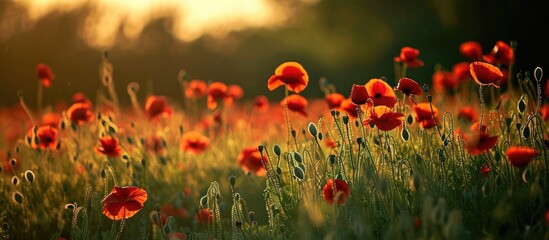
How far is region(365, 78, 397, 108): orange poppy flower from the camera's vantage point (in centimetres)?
265

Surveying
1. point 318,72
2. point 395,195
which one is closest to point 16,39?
point 318,72

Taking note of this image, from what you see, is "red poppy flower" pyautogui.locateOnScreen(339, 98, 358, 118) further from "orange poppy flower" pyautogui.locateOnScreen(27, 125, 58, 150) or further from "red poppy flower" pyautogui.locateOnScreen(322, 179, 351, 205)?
"orange poppy flower" pyautogui.locateOnScreen(27, 125, 58, 150)

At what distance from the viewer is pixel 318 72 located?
43.4 ft

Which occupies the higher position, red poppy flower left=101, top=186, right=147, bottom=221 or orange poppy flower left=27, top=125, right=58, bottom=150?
orange poppy flower left=27, top=125, right=58, bottom=150

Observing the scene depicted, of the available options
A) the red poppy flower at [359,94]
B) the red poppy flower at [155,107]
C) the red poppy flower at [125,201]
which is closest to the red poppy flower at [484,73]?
the red poppy flower at [359,94]

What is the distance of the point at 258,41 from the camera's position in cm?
1471

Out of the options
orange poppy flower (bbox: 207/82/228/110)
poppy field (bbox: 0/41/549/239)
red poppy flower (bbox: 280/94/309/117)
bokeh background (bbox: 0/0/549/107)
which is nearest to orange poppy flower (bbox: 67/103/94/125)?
poppy field (bbox: 0/41/549/239)

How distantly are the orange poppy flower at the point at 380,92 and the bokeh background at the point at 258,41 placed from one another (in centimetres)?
708

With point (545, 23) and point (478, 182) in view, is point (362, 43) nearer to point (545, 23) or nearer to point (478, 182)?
point (545, 23)

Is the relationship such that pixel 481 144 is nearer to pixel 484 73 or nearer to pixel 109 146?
pixel 484 73

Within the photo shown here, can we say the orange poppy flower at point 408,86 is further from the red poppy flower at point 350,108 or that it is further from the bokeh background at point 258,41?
the bokeh background at point 258,41

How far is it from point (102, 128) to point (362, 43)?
1006 cm

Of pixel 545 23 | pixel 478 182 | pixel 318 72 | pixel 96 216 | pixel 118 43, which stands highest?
pixel 118 43

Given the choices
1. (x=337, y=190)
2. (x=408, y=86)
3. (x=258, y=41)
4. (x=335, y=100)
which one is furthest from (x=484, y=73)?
(x=258, y=41)
